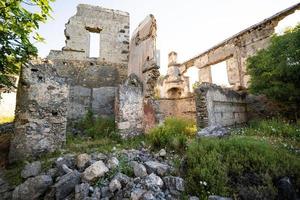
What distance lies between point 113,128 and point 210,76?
10.3 meters

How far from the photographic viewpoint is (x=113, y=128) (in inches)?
274

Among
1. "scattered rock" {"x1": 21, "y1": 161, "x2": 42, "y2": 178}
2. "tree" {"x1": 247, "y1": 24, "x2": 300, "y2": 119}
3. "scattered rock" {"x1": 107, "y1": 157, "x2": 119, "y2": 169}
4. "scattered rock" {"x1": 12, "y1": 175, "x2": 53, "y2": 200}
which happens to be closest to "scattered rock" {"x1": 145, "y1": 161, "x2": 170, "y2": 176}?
"scattered rock" {"x1": 107, "y1": 157, "x2": 119, "y2": 169}

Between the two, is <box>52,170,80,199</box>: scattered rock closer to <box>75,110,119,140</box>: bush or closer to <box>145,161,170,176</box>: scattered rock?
<box>145,161,170,176</box>: scattered rock

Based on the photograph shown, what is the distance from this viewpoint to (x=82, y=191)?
118 inches

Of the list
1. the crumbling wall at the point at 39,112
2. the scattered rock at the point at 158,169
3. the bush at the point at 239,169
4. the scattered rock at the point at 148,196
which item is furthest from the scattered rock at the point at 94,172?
the crumbling wall at the point at 39,112

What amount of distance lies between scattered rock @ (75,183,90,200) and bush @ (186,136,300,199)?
174 centimetres

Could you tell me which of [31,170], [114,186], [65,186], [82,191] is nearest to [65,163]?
[31,170]

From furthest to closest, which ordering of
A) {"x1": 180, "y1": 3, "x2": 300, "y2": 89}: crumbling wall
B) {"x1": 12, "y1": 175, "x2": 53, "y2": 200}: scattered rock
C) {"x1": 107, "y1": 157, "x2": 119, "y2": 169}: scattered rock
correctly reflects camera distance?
1. {"x1": 180, "y1": 3, "x2": 300, "y2": 89}: crumbling wall
2. {"x1": 107, "y1": 157, "x2": 119, "y2": 169}: scattered rock
3. {"x1": 12, "y1": 175, "x2": 53, "y2": 200}: scattered rock

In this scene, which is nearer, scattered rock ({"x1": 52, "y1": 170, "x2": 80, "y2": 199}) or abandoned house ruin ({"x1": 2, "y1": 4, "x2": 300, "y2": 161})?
scattered rock ({"x1": 52, "y1": 170, "x2": 80, "y2": 199})

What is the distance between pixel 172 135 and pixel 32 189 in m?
3.45

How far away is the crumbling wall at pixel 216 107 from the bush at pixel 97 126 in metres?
3.70

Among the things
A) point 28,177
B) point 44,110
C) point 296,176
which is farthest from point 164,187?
point 44,110

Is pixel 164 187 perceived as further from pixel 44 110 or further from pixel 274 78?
pixel 274 78

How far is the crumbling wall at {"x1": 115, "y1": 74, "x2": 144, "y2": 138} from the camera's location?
6730 mm
